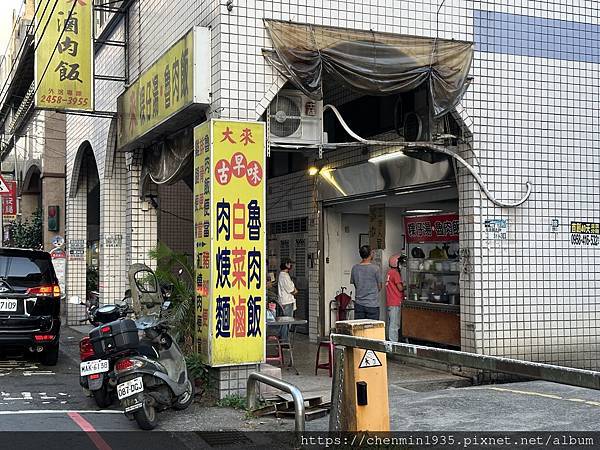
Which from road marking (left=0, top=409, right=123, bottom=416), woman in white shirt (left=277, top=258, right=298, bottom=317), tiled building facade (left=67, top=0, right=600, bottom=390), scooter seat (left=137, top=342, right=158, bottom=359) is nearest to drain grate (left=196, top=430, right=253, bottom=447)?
scooter seat (left=137, top=342, right=158, bottom=359)

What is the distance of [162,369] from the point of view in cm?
771

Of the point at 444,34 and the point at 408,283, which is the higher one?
the point at 444,34

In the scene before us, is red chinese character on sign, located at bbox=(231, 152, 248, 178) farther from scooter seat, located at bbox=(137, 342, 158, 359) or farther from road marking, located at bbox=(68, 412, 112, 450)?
road marking, located at bbox=(68, 412, 112, 450)

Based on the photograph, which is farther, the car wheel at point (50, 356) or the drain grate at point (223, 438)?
the car wheel at point (50, 356)

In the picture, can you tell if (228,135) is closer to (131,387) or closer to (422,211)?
(131,387)

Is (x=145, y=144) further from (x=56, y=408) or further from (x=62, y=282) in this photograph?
(x=62, y=282)

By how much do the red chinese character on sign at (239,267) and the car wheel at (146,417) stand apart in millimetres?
1752

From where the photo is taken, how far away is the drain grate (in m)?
6.97

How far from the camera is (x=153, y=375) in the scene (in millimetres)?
7516

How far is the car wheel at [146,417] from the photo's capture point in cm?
732

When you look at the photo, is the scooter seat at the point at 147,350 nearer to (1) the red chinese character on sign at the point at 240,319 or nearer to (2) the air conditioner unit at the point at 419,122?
(1) the red chinese character on sign at the point at 240,319

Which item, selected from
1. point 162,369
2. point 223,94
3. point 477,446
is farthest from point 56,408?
point 477,446

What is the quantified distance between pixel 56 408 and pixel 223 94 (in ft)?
13.8

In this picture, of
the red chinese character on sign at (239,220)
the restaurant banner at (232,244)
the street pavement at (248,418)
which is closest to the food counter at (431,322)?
the street pavement at (248,418)
